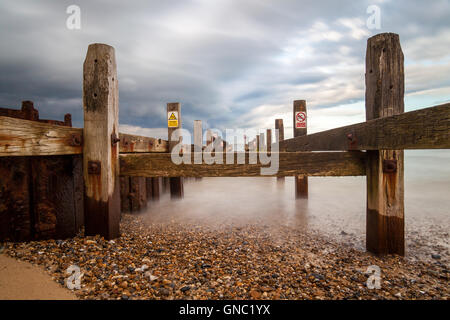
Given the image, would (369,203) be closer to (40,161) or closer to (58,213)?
(58,213)

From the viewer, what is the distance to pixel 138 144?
4.81 meters

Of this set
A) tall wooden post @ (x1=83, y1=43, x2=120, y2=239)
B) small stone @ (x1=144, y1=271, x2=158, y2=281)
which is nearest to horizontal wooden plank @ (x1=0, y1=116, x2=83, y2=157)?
tall wooden post @ (x1=83, y1=43, x2=120, y2=239)

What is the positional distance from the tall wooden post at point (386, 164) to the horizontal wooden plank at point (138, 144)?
13.1 feet

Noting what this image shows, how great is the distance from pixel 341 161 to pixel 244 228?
7.00 ft

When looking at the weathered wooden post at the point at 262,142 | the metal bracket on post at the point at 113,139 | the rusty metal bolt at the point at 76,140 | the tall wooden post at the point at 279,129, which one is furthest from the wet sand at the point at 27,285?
the weathered wooden post at the point at 262,142

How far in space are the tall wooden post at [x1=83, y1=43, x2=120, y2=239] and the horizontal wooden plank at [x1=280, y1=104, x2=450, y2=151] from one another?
301cm

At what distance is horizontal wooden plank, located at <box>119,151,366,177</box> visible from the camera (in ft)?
9.43

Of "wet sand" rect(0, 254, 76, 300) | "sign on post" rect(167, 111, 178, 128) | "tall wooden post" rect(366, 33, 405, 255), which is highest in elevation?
"sign on post" rect(167, 111, 178, 128)

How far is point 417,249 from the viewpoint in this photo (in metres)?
3.27

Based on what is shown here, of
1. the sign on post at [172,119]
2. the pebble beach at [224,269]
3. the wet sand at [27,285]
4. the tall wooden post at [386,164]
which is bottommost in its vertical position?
the pebble beach at [224,269]

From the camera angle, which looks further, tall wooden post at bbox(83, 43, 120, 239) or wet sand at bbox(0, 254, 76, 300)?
tall wooden post at bbox(83, 43, 120, 239)

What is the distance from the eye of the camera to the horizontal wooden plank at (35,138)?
218 centimetres

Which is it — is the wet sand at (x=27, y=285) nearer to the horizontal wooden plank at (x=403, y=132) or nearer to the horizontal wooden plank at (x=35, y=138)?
the horizontal wooden plank at (x=35, y=138)

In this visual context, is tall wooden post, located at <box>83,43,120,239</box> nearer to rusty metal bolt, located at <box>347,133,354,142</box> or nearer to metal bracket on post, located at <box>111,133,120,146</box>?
metal bracket on post, located at <box>111,133,120,146</box>
